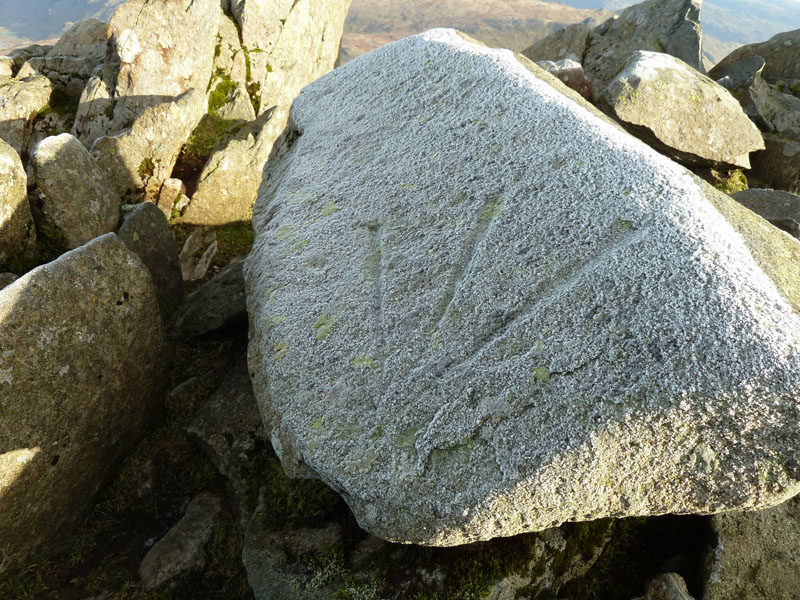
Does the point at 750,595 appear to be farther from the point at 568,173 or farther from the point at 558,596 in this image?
the point at 568,173

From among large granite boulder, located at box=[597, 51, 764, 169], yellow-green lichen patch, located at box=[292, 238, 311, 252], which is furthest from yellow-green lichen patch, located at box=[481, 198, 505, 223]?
large granite boulder, located at box=[597, 51, 764, 169]

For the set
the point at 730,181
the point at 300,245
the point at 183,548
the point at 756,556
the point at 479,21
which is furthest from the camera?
the point at 479,21

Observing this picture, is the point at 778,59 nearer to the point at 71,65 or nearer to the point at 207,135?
the point at 207,135

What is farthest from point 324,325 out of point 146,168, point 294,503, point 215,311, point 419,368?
point 146,168

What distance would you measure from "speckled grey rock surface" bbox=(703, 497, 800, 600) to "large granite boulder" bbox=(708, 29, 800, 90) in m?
14.6

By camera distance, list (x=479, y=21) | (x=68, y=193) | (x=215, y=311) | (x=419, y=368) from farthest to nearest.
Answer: (x=479, y=21)
(x=215, y=311)
(x=68, y=193)
(x=419, y=368)

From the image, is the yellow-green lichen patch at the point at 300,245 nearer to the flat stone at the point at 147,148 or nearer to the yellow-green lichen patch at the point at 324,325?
the yellow-green lichen patch at the point at 324,325

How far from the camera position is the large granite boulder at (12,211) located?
7879 mm

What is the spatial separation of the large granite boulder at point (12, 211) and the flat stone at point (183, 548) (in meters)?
4.88

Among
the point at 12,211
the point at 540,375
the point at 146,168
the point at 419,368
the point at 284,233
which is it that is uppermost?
the point at 540,375

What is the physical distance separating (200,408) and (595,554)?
585cm

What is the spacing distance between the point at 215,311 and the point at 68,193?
323cm

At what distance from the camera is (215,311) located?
9070 millimetres

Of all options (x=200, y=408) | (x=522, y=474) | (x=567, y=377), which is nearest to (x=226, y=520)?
(x=200, y=408)
